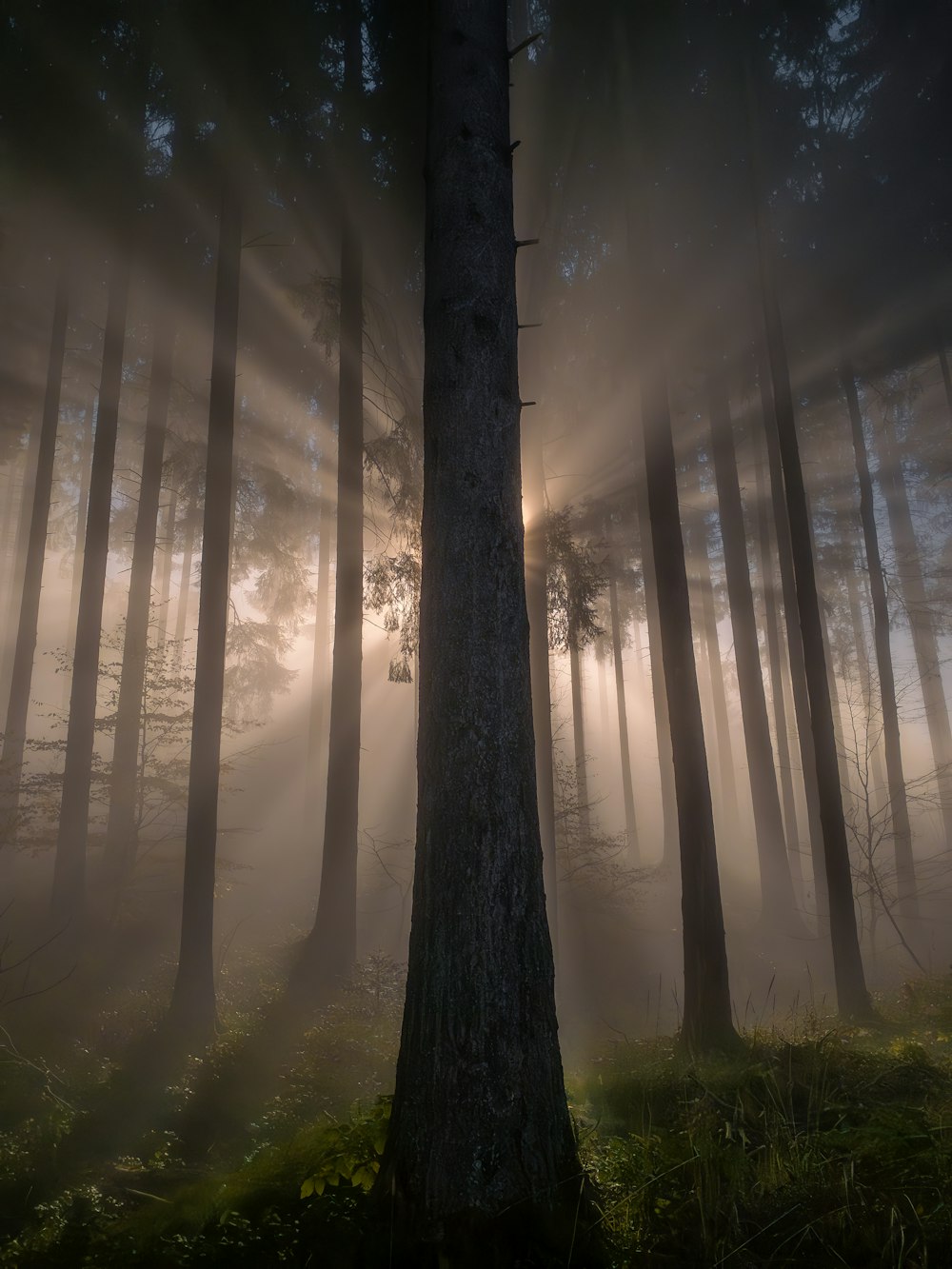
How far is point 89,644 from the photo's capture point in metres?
10.8

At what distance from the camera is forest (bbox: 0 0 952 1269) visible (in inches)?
126

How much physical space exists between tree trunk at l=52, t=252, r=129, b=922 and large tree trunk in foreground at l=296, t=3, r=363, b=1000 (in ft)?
14.5

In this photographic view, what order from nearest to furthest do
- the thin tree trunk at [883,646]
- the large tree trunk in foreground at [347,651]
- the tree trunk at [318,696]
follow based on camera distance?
1. the large tree trunk in foreground at [347,651]
2. the thin tree trunk at [883,646]
3. the tree trunk at [318,696]

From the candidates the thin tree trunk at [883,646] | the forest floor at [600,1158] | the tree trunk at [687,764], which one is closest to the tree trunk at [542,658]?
the tree trunk at [687,764]

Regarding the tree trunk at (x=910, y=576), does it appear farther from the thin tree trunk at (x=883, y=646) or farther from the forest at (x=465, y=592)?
the thin tree trunk at (x=883, y=646)

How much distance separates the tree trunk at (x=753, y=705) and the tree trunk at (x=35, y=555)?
14.9 metres

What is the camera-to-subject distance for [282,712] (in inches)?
1208

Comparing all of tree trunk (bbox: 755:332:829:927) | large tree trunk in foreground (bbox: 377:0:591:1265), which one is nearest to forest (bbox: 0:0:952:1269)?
large tree trunk in foreground (bbox: 377:0:591:1265)

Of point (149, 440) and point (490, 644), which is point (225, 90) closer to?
point (149, 440)

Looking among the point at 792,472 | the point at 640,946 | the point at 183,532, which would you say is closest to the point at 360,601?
the point at 792,472

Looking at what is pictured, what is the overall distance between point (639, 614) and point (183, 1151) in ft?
66.1

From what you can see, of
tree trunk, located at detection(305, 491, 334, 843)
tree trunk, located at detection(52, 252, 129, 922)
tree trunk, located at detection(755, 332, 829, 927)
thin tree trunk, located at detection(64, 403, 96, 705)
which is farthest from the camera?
thin tree trunk, located at detection(64, 403, 96, 705)

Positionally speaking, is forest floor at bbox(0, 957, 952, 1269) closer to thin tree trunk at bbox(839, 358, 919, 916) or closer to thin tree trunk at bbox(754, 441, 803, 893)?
thin tree trunk at bbox(839, 358, 919, 916)

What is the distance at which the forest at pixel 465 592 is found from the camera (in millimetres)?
3209
